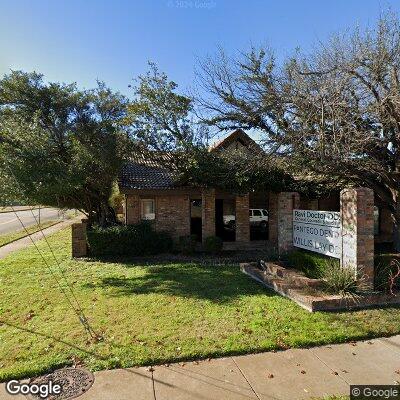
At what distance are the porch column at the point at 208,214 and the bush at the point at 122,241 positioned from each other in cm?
240

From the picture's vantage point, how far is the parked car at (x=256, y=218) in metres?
15.6

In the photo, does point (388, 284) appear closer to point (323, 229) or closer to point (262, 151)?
point (323, 229)

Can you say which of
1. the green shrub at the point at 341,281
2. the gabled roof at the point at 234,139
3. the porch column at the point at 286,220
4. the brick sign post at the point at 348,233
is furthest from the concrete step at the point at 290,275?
the gabled roof at the point at 234,139

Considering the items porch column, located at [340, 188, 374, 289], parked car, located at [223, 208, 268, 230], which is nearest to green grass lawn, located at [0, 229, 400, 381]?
porch column, located at [340, 188, 374, 289]

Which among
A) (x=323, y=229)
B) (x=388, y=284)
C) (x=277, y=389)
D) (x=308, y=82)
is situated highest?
(x=308, y=82)

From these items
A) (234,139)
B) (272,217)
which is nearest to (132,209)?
(234,139)

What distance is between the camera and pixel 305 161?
10.1 metres

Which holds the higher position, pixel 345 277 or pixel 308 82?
pixel 308 82

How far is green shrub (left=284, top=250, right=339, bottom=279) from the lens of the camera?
26.9ft

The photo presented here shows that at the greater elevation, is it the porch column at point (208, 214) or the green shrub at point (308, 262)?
the porch column at point (208, 214)

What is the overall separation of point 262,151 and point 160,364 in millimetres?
8826

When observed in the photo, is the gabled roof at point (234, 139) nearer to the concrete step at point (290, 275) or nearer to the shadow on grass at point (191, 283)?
the shadow on grass at point (191, 283)

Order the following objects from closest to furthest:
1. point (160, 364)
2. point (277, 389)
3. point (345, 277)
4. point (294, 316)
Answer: point (277, 389) < point (160, 364) < point (294, 316) < point (345, 277)

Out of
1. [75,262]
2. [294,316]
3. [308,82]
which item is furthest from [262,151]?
[75,262]
